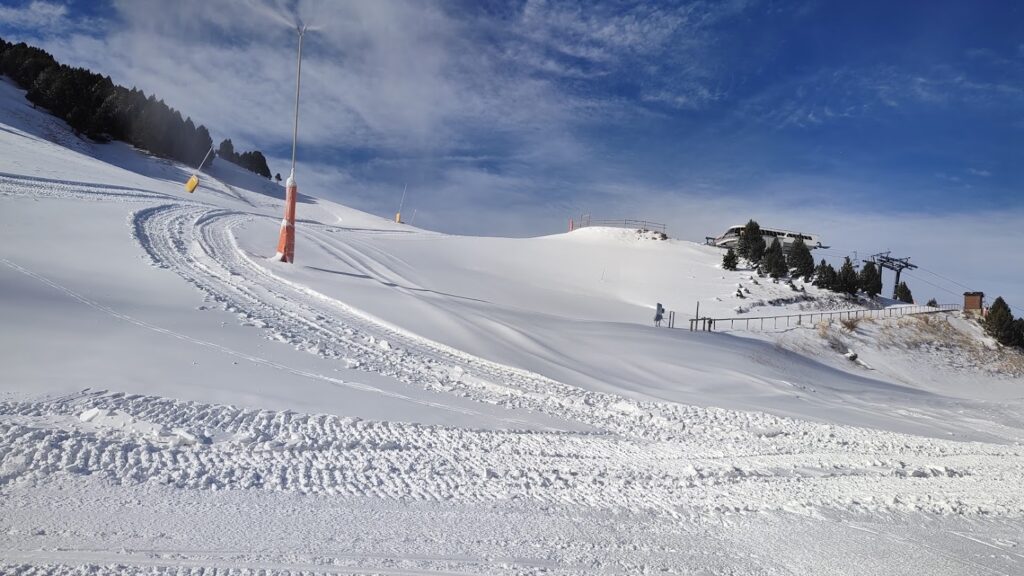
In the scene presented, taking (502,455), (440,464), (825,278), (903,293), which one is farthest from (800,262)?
(440,464)

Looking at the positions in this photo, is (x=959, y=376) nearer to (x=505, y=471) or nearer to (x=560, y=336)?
(x=560, y=336)

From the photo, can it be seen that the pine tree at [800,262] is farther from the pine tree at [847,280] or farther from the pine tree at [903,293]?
the pine tree at [903,293]

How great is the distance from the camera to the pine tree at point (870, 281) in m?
41.8

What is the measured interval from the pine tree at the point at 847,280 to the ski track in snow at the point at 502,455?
3281 cm

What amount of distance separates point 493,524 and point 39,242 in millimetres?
12429

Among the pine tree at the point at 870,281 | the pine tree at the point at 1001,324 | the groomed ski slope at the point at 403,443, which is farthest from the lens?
the pine tree at the point at 870,281

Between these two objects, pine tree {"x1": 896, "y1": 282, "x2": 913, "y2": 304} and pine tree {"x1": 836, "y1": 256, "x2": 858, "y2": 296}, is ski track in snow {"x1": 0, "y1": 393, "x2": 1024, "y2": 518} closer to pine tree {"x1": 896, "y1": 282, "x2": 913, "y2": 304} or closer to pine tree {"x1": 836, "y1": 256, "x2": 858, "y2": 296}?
pine tree {"x1": 836, "y1": 256, "x2": 858, "y2": 296}

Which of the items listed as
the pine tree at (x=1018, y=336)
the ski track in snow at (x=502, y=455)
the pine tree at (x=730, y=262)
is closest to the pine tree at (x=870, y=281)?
the pine tree at (x=1018, y=336)

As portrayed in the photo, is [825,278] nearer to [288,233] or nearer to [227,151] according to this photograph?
[288,233]

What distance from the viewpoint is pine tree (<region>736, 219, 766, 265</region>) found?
42062 mm

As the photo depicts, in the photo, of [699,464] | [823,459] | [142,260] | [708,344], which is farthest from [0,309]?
[708,344]

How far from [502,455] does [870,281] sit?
4612 cm

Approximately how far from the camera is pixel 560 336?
13.9 metres

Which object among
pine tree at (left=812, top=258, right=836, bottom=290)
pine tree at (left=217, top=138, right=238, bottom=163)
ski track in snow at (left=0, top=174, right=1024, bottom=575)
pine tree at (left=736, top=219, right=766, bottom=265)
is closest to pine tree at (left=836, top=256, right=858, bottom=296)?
pine tree at (left=812, top=258, right=836, bottom=290)
